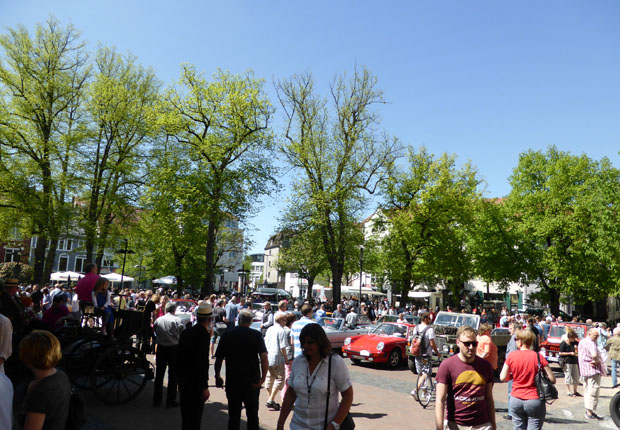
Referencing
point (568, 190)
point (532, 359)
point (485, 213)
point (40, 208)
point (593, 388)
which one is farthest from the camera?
point (485, 213)

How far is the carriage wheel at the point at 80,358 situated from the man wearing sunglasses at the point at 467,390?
6128 mm

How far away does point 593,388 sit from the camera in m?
9.97

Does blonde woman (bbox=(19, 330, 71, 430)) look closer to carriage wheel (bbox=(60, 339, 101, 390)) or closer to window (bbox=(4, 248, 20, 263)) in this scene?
carriage wheel (bbox=(60, 339, 101, 390))

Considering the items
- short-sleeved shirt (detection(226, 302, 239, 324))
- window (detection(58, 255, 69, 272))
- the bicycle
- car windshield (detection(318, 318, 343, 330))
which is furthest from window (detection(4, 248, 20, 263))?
the bicycle

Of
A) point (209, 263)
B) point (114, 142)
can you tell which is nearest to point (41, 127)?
point (114, 142)

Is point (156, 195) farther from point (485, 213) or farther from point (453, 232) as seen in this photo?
point (485, 213)

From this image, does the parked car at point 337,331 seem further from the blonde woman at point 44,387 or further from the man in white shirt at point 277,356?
the blonde woman at point 44,387

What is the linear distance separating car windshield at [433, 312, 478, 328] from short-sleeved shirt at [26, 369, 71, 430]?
15490 mm

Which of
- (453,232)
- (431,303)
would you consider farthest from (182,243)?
(431,303)

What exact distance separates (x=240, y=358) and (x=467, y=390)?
2609 mm

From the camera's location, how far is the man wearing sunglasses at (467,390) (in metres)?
4.50

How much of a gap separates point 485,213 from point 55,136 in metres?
30.4

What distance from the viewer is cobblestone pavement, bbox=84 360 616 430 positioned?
7229 mm

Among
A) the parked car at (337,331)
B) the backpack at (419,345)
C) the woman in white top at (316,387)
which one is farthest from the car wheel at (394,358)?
the woman in white top at (316,387)
